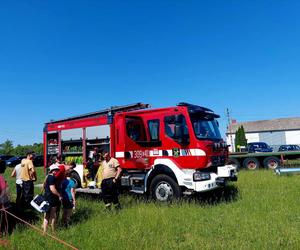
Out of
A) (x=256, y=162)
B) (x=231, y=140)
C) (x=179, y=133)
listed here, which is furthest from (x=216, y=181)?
(x=231, y=140)

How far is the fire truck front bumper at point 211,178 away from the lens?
8430 mm

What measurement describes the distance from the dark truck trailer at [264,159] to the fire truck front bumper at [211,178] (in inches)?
449

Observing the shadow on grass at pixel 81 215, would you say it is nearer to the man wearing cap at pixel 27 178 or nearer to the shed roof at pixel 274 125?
the man wearing cap at pixel 27 178

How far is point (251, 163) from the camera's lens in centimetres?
2052

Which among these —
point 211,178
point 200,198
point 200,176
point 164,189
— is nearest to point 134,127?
point 164,189

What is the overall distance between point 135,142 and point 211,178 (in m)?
2.54

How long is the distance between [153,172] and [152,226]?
9.01ft

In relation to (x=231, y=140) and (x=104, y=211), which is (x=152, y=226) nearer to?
(x=104, y=211)

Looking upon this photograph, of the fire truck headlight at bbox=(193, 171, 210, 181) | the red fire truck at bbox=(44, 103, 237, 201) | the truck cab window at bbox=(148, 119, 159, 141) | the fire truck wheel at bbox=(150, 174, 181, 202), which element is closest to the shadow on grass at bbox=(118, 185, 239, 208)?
the fire truck wheel at bbox=(150, 174, 181, 202)

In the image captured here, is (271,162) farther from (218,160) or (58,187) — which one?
(58,187)

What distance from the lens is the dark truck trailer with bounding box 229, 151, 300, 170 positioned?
1970cm

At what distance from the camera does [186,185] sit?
8.58 metres

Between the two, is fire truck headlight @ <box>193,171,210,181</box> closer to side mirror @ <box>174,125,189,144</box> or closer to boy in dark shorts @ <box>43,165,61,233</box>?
side mirror @ <box>174,125,189,144</box>

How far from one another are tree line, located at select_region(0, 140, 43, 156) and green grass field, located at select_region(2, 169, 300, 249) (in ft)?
139
